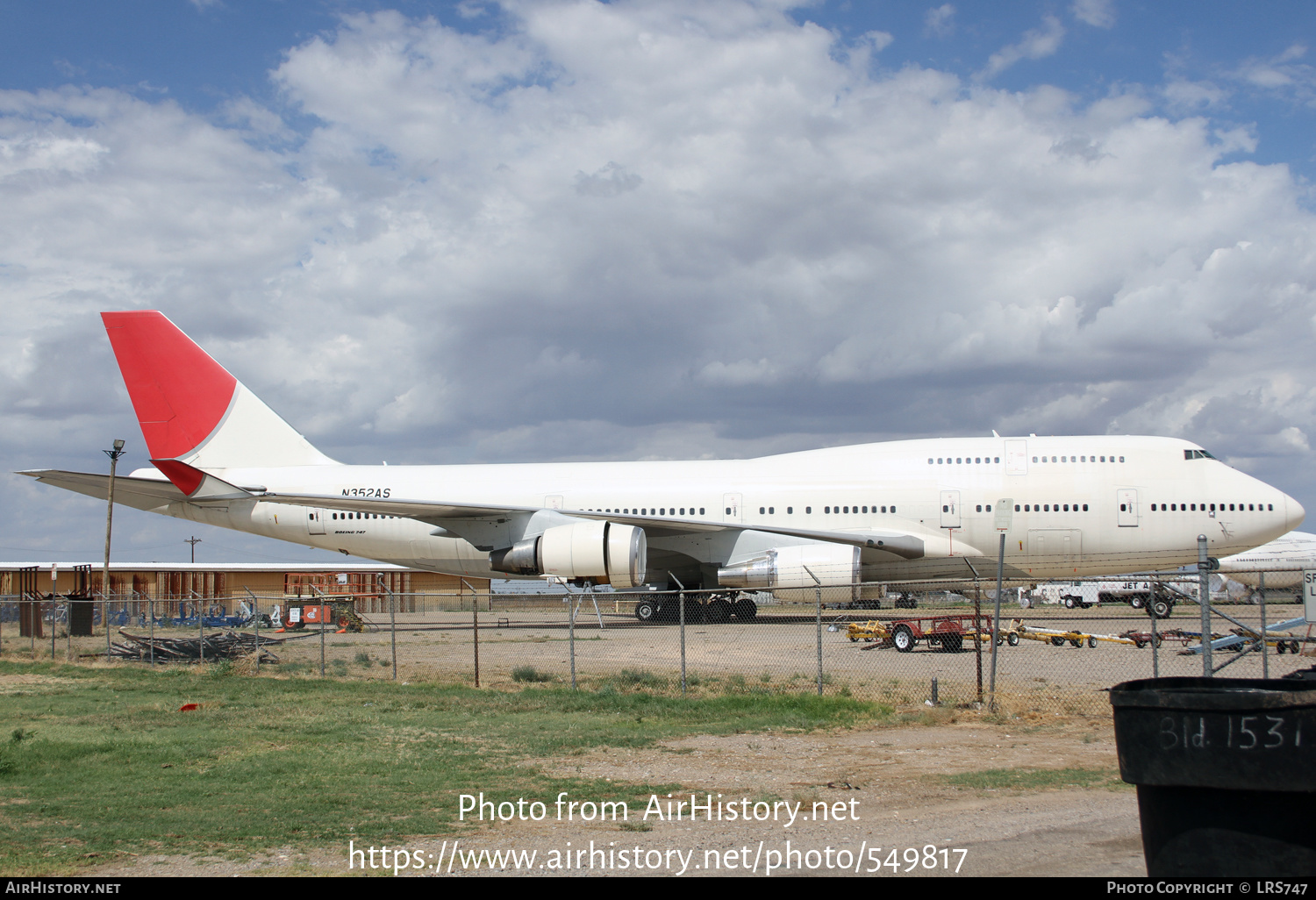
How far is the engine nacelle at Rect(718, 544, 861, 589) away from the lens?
66.4 feet

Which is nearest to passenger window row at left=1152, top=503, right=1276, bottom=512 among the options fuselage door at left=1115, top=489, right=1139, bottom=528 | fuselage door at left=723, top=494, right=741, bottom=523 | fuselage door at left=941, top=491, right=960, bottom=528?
fuselage door at left=1115, top=489, right=1139, bottom=528

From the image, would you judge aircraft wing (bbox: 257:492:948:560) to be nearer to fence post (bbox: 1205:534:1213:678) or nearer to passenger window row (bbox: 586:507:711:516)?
passenger window row (bbox: 586:507:711:516)

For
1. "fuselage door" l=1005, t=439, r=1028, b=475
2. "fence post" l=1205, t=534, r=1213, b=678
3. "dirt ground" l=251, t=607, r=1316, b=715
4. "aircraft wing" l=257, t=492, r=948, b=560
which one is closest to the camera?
"fence post" l=1205, t=534, r=1213, b=678

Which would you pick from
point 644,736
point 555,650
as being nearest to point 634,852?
point 644,736

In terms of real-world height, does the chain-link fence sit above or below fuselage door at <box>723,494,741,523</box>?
below

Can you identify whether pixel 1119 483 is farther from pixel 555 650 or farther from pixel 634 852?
pixel 634 852

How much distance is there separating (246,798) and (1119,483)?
65.0 ft

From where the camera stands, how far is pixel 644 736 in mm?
9359

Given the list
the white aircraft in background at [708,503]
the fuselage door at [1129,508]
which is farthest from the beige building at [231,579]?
the fuselage door at [1129,508]

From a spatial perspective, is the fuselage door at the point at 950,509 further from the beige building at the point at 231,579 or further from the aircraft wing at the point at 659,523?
the beige building at the point at 231,579

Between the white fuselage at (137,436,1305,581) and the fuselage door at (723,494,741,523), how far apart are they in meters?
0.04

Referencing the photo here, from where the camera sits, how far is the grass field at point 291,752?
6074mm

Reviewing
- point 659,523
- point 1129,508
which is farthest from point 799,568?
point 1129,508

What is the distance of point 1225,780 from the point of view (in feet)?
12.6
